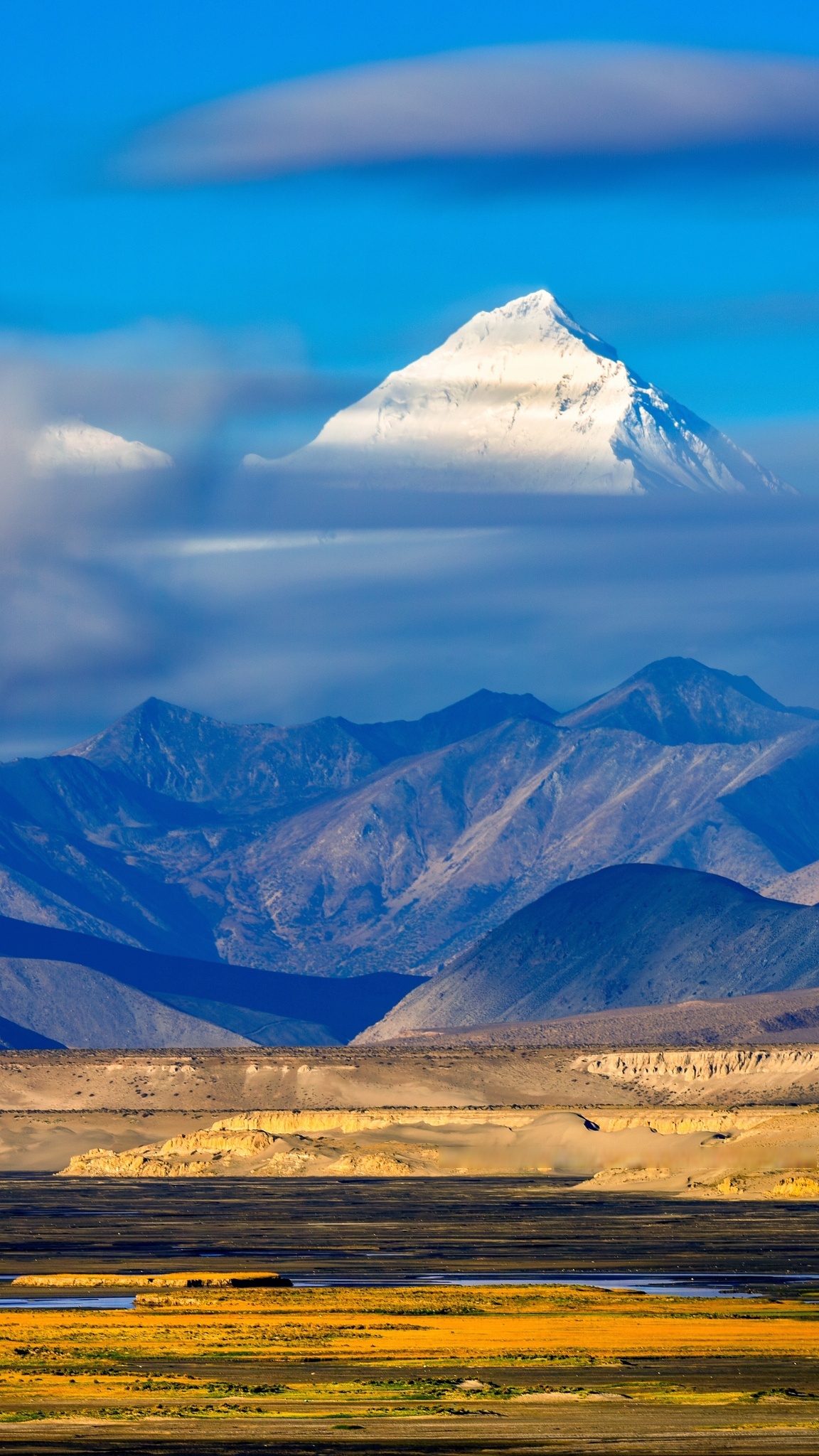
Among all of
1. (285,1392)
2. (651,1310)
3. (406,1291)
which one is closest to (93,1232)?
(406,1291)

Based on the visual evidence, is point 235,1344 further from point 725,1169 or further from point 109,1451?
point 725,1169

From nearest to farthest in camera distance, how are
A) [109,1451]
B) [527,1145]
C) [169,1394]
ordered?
[109,1451] → [169,1394] → [527,1145]

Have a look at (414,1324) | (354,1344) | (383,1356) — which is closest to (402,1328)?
(414,1324)

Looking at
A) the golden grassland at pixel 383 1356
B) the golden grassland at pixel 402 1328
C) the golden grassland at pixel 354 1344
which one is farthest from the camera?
the golden grassland at pixel 402 1328

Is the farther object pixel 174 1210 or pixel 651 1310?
pixel 174 1210

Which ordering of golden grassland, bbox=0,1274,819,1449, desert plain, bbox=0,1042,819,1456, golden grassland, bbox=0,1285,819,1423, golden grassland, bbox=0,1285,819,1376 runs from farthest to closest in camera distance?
golden grassland, bbox=0,1285,819,1376 → golden grassland, bbox=0,1285,819,1423 → golden grassland, bbox=0,1274,819,1449 → desert plain, bbox=0,1042,819,1456

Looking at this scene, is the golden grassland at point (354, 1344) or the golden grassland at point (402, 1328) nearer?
the golden grassland at point (354, 1344)

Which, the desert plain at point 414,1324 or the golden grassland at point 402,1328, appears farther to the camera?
the golden grassland at point 402,1328

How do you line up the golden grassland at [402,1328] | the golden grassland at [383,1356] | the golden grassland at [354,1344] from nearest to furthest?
the golden grassland at [383,1356] < the golden grassland at [354,1344] < the golden grassland at [402,1328]

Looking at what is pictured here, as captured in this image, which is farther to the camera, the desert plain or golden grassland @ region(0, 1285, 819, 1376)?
golden grassland @ region(0, 1285, 819, 1376)

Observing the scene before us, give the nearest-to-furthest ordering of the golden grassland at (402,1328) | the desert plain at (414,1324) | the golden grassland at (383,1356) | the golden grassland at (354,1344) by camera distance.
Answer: the desert plain at (414,1324), the golden grassland at (383,1356), the golden grassland at (354,1344), the golden grassland at (402,1328)

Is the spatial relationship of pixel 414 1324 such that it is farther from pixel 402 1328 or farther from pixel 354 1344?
pixel 354 1344
